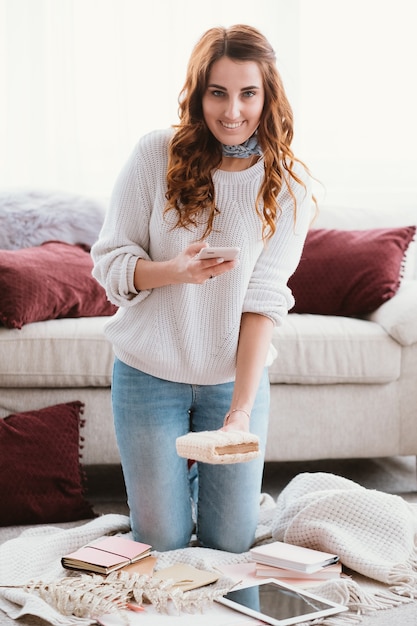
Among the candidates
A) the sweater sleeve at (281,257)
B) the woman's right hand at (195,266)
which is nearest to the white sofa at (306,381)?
the sweater sleeve at (281,257)

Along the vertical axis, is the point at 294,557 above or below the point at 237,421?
below

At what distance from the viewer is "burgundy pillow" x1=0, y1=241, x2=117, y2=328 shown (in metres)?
2.70

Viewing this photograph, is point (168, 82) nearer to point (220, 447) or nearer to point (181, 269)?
point (181, 269)

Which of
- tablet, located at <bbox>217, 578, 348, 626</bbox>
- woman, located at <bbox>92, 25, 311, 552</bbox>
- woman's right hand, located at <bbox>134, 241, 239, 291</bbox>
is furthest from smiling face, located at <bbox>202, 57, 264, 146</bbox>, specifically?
tablet, located at <bbox>217, 578, 348, 626</bbox>

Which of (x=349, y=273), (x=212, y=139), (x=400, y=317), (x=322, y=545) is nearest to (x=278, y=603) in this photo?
(x=322, y=545)

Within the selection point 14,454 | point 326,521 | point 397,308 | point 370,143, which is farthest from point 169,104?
point 326,521

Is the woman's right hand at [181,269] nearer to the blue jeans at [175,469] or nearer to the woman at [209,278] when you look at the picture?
the woman at [209,278]

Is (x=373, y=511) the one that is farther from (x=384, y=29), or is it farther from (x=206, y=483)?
(x=384, y=29)

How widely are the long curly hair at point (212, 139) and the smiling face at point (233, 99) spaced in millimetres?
18

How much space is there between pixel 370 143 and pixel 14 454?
2347 mm

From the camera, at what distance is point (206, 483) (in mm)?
2250

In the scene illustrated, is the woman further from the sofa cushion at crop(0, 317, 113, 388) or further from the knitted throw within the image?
the sofa cushion at crop(0, 317, 113, 388)

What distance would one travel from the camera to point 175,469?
7.23 feet

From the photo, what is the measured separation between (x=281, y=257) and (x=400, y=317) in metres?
0.77
